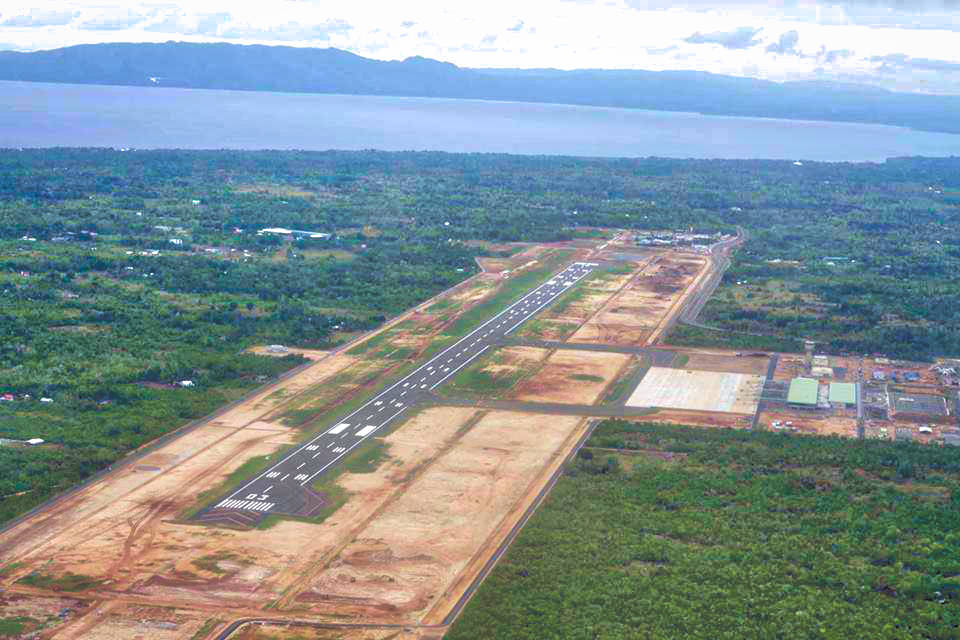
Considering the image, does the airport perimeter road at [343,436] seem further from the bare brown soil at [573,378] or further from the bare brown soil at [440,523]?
the bare brown soil at [573,378]

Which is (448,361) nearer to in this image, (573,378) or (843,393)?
(573,378)

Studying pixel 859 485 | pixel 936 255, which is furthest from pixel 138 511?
pixel 936 255

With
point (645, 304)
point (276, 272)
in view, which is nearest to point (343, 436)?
point (645, 304)

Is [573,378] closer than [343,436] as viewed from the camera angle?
No

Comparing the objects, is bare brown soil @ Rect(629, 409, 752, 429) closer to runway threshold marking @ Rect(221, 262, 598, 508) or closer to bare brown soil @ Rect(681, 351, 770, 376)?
bare brown soil @ Rect(681, 351, 770, 376)

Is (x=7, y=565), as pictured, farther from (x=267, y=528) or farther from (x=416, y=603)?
(x=416, y=603)

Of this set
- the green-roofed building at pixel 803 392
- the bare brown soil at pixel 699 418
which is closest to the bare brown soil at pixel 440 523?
the bare brown soil at pixel 699 418

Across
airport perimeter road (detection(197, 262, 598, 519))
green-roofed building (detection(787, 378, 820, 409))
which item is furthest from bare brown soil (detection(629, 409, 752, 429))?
airport perimeter road (detection(197, 262, 598, 519))
